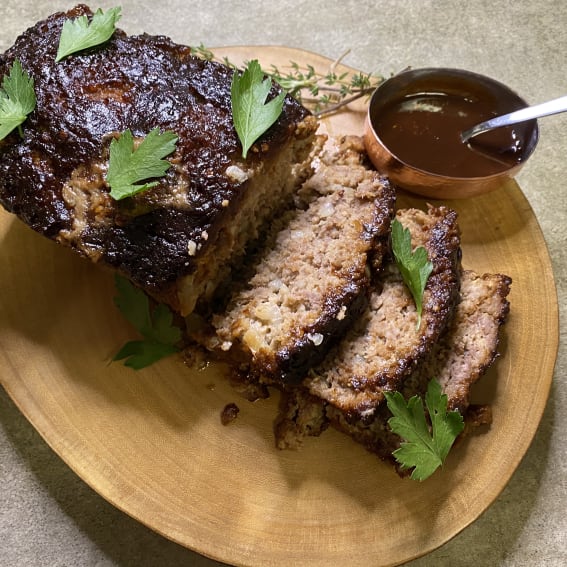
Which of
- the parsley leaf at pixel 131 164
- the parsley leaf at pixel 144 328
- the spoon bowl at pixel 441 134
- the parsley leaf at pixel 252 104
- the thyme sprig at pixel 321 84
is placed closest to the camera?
the parsley leaf at pixel 131 164

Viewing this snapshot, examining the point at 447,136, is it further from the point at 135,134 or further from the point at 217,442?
the point at 217,442

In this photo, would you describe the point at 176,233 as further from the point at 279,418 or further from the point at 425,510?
the point at 425,510

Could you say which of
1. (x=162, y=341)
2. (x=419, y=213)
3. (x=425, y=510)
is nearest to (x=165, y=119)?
(x=162, y=341)

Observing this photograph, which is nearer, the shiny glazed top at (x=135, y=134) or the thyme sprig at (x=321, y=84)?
the shiny glazed top at (x=135, y=134)

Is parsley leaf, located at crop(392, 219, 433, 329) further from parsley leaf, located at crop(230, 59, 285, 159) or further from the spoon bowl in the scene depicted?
parsley leaf, located at crop(230, 59, 285, 159)

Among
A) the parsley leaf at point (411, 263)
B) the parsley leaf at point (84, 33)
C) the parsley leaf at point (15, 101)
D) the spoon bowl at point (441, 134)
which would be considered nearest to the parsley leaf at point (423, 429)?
the parsley leaf at point (411, 263)

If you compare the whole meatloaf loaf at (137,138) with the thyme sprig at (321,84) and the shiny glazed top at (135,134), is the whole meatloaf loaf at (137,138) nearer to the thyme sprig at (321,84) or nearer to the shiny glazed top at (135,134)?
the shiny glazed top at (135,134)
